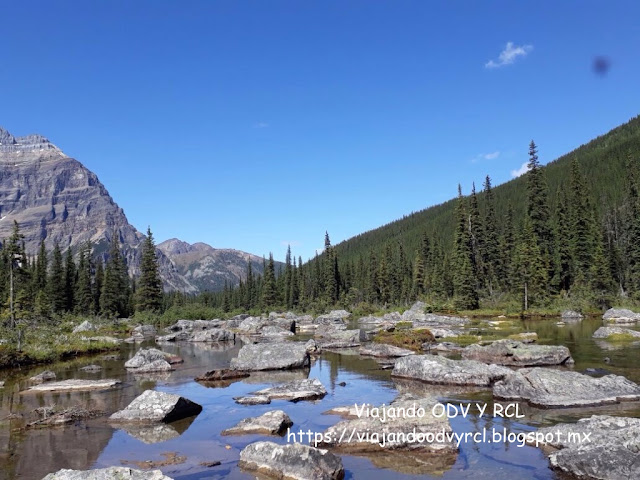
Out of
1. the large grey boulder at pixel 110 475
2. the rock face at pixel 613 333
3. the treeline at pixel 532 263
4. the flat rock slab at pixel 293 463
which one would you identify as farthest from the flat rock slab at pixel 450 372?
the treeline at pixel 532 263

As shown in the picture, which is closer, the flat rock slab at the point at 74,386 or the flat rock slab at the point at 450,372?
the flat rock slab at the point at 450,372

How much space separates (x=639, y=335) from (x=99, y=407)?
3584 cm

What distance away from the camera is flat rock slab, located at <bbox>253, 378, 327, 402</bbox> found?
18578mm

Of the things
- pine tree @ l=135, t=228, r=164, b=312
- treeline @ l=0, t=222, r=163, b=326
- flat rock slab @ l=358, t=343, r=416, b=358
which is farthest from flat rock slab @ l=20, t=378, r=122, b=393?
pine tree @ l=135, t=228, r=164, b=312

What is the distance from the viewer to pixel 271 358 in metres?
27.2

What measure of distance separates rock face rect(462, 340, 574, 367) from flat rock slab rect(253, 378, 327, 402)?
10378 mm

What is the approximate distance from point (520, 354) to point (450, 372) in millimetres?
5634

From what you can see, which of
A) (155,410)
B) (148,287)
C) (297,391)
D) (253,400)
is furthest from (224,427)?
(148,287)

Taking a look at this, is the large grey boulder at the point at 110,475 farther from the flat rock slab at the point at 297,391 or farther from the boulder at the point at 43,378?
the boulder at the point at 43,378

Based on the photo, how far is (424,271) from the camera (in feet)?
389

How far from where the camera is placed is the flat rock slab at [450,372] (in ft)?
66.3

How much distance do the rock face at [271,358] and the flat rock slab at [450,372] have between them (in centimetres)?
683

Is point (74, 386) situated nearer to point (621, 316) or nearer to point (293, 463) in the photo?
point (293, 463)

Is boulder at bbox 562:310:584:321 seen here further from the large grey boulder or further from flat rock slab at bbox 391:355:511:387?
the large grey boulder
